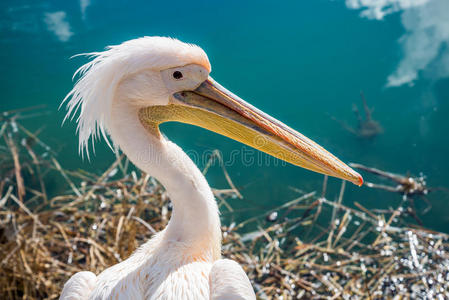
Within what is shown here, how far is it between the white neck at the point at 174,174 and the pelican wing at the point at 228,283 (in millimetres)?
169

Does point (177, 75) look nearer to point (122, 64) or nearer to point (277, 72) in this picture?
point (122, 64)

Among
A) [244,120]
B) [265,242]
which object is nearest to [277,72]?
[265,242]

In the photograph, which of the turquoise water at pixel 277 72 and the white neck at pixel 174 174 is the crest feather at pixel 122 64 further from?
the turquoise water at pixel 277 72

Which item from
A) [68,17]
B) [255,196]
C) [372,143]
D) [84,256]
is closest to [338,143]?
[372,143]

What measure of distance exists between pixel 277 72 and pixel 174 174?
2783 mm

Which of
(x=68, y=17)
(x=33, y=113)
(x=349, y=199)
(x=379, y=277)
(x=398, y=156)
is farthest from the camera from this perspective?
(x=68, y=17)

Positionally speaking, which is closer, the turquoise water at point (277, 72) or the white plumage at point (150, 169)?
the white plumage at point (150, 169)

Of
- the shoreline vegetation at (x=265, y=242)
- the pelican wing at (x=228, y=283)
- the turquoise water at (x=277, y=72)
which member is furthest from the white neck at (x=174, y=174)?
the turquoise water at (x=277, y=72)

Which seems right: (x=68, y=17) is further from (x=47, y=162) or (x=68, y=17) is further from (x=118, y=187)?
(x=118, y=187)

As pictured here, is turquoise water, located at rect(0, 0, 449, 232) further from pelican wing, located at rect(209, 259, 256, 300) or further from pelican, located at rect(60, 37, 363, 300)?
pelican wing, located at rect(209, 259, 256, 300)

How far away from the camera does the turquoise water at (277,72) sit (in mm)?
3369

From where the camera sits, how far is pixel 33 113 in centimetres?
415

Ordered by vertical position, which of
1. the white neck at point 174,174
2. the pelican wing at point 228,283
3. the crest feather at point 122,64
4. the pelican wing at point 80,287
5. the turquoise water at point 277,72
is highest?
the turquoise water at point 277,72

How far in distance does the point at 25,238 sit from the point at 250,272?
1385mm
